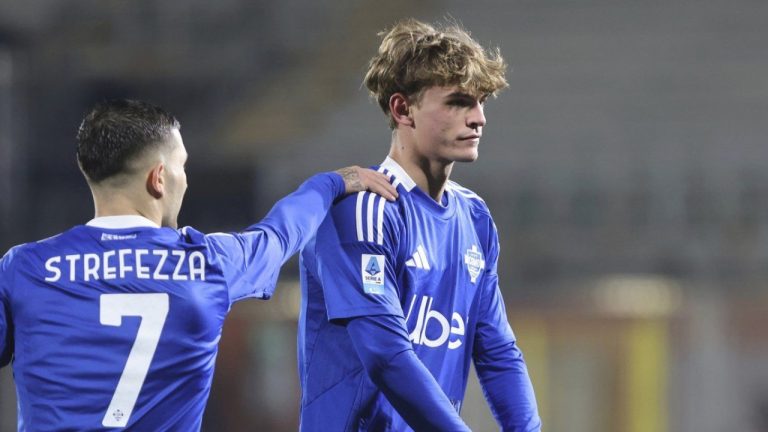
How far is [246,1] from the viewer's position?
13.9m

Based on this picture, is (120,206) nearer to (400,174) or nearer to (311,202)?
(311,202)

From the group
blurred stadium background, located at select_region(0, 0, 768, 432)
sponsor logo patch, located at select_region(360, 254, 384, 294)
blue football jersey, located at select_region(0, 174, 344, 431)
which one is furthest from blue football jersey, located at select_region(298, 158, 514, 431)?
blurred stadium background, located at select_region(0, 0, 768, 432)

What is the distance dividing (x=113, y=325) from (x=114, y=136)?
0.46 meters

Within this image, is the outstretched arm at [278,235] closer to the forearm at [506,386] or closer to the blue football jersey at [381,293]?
the blue football jersey at [381,293]

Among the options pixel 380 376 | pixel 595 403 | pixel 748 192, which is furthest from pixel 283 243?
pixel 748 192

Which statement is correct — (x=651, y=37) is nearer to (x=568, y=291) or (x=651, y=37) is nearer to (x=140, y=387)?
Answer: (x=568, y=291)

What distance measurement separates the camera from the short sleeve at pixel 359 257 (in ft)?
9.39

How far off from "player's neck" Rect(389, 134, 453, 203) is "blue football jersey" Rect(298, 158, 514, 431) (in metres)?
0.02

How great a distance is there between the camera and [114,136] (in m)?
2.63

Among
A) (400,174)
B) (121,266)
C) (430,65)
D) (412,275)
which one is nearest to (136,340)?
(121,266)

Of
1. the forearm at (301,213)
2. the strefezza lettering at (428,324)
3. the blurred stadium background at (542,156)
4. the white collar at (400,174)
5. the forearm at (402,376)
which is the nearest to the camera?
the forearm at (402,376)

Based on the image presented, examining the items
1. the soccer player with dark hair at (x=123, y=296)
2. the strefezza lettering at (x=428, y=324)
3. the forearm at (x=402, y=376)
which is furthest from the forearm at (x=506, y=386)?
the soccer player with dark hair at (x=123, y=296)

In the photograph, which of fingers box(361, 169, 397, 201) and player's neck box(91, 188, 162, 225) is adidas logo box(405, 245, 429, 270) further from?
player's neck box(91, 188, 162, 225)

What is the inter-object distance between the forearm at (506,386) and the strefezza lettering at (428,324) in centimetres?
17
